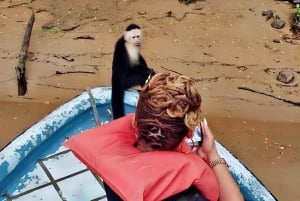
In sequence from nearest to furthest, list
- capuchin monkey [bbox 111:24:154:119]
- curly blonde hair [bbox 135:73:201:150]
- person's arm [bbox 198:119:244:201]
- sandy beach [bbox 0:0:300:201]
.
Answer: curly blonde hair [bbox 135:73:201:150] < person's arm [bbox 198:119:244:201] < capuchin monkey [bbox 111:24:154:119] < sandy beach [bbox 0:0:300:201]

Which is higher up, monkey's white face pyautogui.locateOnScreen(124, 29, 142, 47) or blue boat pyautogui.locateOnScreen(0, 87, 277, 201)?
monkey's white face pyautogui.locateOnScreen(124, 29, 142, 47)

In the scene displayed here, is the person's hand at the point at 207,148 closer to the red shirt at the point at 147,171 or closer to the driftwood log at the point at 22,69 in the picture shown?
the red shirt at the point at 147,171

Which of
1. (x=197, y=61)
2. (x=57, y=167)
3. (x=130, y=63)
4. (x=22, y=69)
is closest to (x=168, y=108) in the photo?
(x=57, y=167)

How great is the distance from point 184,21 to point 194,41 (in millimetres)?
352

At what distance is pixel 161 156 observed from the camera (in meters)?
1.78

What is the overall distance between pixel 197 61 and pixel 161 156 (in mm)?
3143

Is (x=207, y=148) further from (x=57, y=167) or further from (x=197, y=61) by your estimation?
(x=197, y=61)

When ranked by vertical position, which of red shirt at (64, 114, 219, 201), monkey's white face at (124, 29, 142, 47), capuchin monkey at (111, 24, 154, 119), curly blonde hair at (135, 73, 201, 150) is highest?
curly blonde hair at (135, 73, 201, 150)

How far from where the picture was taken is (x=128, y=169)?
1782mm

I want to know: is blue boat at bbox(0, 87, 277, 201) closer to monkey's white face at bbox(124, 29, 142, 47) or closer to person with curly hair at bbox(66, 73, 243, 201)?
monkey's white face at bbox(124, 29, 142, 47)

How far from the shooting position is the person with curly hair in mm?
1688

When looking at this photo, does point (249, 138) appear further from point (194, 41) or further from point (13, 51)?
point (13, 51)

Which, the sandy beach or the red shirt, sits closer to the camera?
the red shirt

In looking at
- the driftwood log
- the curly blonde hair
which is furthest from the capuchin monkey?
the curly blonde hair
